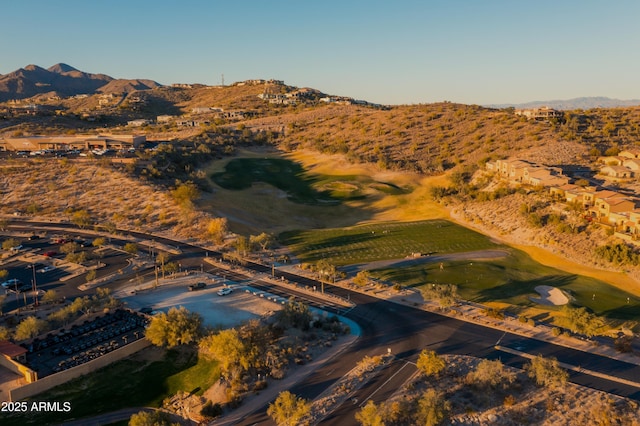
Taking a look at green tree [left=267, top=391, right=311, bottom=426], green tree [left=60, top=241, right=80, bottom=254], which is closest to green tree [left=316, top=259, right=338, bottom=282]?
green tree [left=267, top=391, right=311, bottom=426]

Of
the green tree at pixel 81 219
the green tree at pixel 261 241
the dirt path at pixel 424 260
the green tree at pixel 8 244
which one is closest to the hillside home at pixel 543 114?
the dirt path at pixel 424 260

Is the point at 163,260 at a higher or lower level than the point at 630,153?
lower

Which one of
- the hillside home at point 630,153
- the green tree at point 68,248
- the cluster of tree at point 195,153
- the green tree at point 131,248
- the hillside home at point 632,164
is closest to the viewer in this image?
the green tree at point 68,248

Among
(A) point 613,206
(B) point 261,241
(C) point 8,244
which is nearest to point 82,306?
(B) point 261,241

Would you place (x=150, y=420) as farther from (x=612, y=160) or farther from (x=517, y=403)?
(x=612, y=160)

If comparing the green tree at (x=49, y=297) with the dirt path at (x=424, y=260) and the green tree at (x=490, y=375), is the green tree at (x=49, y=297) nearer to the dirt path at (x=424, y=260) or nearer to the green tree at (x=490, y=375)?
the dirt path at (x=424, y=260)

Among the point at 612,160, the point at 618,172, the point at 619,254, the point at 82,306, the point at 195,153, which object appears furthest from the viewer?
the point at 195,153
